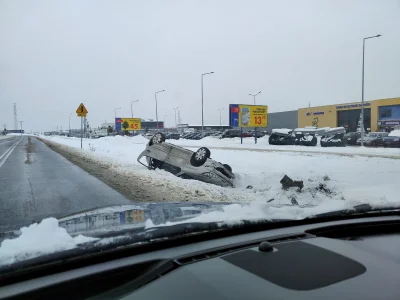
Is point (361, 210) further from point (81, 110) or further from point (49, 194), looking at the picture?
point (81, 110)

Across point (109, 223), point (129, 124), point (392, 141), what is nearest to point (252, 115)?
point (392, 141)

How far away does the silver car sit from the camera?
33.6ft

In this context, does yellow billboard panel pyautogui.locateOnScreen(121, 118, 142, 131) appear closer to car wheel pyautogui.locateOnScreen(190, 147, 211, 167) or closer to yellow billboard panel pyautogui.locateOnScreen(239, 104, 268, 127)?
yellow billboard panel pyautogui.locateOnScreen(239, 104, 268, 127)

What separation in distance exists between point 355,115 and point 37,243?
75.6 m

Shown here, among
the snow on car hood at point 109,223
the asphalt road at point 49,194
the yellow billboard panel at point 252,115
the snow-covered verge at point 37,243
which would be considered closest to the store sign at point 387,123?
the yellow billboard panel at point 252,115

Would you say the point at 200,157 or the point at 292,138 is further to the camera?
the point at 292,138

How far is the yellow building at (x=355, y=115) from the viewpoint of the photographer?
6147 cm

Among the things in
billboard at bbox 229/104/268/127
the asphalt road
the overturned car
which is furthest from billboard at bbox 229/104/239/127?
the asphalt road

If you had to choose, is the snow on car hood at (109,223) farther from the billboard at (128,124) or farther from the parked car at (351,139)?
the billboard at (128,124)

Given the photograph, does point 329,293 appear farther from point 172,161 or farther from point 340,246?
point 172,161

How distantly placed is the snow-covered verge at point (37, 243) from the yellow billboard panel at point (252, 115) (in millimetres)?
42147

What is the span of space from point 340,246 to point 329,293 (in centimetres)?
78

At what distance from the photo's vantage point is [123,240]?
2.29 meters

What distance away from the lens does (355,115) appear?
7038cm
